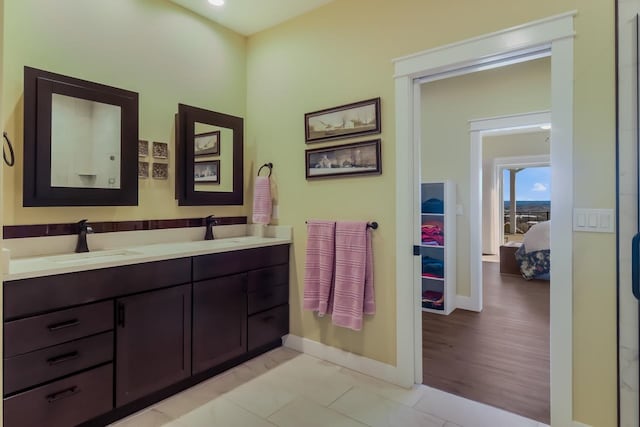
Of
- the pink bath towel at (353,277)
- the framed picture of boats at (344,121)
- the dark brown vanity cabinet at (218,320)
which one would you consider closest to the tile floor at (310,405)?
the dark brown vanity cabinet at (218,320)

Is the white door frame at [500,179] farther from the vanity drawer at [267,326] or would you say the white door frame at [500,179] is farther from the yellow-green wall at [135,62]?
the vanity drawer at [267,326]

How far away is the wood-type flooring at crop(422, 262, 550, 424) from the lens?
90.6 inches

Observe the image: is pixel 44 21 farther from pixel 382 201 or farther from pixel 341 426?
pixel 341 426

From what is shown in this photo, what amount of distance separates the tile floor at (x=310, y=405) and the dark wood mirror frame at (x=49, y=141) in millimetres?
1333

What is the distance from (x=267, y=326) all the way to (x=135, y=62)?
2.16m

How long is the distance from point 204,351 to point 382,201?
61.3 inches

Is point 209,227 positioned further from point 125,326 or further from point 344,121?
point 344,121

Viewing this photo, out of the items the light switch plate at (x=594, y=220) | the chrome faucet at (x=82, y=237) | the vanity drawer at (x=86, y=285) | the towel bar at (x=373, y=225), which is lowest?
the vanity drawer at (x=86, y=285)

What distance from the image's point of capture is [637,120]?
1.68m

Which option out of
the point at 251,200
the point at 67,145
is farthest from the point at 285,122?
the point at 67,145

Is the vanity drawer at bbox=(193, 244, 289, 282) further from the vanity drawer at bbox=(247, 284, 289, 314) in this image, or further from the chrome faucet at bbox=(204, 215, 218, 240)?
the chrome faucet at bbox=(204, 215, 218, 240)

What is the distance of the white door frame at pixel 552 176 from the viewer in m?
1.87

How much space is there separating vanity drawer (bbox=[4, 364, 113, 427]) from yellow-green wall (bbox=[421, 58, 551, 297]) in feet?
11.7

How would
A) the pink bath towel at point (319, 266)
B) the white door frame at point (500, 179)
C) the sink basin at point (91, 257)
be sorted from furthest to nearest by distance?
1. the white door frame at point (500, 179)
2. the pink bath towel at point (319, 266)
3. the sink basin at point (91, 257)
